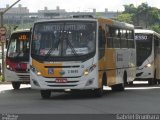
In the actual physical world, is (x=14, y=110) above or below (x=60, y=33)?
below

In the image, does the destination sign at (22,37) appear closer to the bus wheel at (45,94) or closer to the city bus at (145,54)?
the city bus at (145,54)

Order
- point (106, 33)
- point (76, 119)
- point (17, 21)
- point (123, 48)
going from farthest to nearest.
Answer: point (17, 21), point (123, 48), point (106, 33), point (76, 119)

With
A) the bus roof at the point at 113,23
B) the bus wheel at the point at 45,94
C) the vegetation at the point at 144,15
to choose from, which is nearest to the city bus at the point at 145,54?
the bus roof at the point at 113,23

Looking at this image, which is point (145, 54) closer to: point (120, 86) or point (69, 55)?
point (120, 86)

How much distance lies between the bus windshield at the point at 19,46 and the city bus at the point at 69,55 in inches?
266

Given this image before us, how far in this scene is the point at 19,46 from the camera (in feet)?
100

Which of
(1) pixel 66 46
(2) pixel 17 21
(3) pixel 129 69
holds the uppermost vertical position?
(1) pixel 66 46

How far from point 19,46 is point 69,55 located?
28.0ft

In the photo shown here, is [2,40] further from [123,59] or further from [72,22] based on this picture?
[72,22]

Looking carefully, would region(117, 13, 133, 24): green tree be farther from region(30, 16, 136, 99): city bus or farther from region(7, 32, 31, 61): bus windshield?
region(30, 16, 136, 99): city bus

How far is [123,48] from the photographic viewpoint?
90.5 feet

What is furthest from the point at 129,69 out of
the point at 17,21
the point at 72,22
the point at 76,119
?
the point at 17,21

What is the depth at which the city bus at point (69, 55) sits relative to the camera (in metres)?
22.2

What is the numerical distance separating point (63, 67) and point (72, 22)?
68.9 inches
